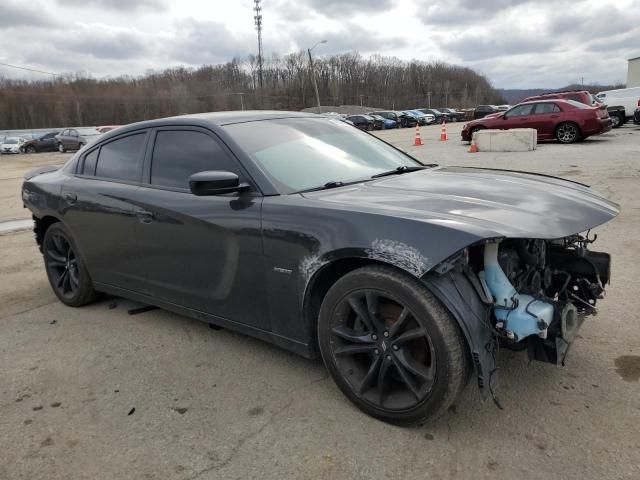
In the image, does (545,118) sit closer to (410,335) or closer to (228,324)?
(228,324)

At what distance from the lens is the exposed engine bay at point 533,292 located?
238cm

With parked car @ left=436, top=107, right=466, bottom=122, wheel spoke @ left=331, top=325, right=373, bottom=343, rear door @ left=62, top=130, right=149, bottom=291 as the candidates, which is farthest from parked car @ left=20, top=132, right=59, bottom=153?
wheel spoke @ left=331, top=325, right=373, bottom=343

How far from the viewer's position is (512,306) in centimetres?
240

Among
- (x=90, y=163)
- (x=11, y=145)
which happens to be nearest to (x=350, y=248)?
(x=90, y=163)

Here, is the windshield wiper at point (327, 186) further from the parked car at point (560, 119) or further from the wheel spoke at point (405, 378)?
the parked car at point (560, 119)

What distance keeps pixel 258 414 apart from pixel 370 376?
0.65m

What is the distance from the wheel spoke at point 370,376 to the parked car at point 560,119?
55.8ft

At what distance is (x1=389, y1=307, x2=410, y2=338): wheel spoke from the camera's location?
2442 millimetres

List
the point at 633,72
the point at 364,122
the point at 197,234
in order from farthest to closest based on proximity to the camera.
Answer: the point at 633,72, the point at 364,122, the point at 197,234

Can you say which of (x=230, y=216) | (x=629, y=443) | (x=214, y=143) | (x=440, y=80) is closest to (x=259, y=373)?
(x=230, y=216)

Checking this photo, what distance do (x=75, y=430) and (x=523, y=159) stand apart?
1348 cm

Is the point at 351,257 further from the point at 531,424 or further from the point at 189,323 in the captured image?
the point at 189,323

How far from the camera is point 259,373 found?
322cm

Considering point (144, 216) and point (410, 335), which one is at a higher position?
point (144, 216)
